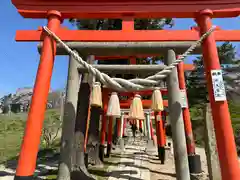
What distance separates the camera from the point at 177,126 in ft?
9.53

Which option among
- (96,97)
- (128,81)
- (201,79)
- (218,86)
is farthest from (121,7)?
(201,79)

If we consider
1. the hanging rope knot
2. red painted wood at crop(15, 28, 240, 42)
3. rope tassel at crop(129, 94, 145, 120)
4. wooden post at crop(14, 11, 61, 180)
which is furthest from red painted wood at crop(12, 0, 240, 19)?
rope tassel at crop(129, 94, 145, 120)

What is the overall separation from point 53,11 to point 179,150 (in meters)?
2.89

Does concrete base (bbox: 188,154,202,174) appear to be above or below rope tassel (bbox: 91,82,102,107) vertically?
below

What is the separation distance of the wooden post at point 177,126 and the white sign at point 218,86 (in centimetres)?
51

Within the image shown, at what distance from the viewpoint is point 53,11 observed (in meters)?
3.23

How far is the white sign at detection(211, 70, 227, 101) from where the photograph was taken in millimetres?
2783

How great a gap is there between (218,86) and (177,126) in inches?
31.8

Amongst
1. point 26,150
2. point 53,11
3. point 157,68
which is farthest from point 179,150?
point 53,11

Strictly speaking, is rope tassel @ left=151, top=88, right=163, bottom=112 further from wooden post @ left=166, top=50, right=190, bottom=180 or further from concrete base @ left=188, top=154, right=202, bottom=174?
concrete base @ left=188, top=154, right=202, bottom=174

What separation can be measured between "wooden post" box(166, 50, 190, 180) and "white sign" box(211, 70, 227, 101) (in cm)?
51

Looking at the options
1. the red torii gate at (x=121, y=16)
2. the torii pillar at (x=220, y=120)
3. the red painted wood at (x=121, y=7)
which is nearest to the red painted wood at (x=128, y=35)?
the red torii gate at (x=121, y=16)

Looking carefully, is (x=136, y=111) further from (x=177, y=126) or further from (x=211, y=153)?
(x=211, y=153)

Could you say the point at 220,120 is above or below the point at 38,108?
below
